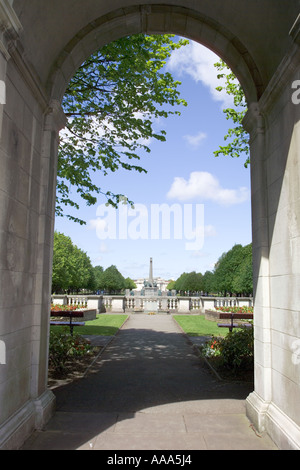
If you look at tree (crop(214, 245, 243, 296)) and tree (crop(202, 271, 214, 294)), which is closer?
tree (crop(214, 245, 243, 296))

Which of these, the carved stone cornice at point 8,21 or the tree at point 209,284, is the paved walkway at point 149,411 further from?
the tree at point 209,284

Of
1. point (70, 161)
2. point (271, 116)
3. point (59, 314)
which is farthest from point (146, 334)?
point (271, 116)

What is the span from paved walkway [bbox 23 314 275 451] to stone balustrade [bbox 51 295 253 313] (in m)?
16.6

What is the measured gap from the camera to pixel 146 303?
31109 mm

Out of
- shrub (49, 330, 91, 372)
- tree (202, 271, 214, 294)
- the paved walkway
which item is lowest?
the paved walkway

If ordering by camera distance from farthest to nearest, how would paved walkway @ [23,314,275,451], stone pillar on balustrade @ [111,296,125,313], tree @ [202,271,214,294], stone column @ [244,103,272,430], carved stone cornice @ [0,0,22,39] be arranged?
tree @ [202,271,214,294] < stone pillar on balustrade @ [111,296,125,313] < stone column @ [244,103,272,430] < paved walkway @ [23,314,275,451] < carved stone cornice @ [0,0,22,39]

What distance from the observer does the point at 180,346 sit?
13.1 meters

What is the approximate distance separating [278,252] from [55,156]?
3.97 metres

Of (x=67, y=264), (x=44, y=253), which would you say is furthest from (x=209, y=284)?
(x=44, y=253)

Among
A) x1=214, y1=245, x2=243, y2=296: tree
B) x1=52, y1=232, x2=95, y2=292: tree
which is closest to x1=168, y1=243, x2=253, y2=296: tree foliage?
x1=214, y1=245, x2=243, y2=296: tree

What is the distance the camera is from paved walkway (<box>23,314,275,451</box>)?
483 centimetres

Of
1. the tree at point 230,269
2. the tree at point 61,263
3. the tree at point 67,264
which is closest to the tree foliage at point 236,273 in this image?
the tree at point 230,269

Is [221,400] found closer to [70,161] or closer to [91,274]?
[70,161]

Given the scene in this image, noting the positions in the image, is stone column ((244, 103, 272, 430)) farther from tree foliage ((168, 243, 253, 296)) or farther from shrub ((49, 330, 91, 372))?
tree foliage ((168, 243, 253, 296))
